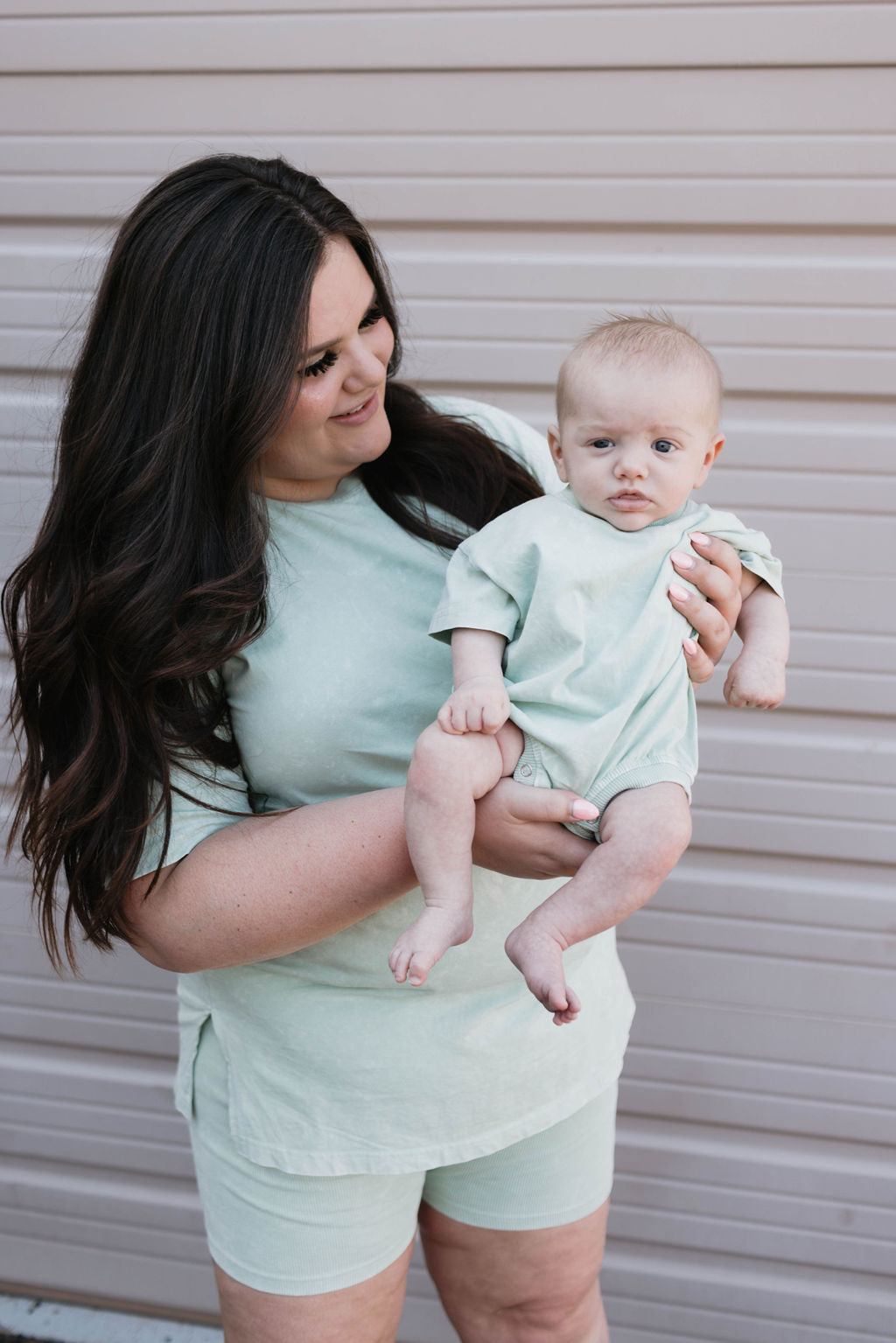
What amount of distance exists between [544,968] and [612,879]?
13 cm

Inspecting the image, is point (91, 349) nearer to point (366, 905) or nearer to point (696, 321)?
point (366, 905)

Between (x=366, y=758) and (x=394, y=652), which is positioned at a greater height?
(x=394, y=652)

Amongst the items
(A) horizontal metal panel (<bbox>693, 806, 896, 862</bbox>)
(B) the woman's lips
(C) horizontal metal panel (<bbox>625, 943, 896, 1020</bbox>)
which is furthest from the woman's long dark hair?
(C) horizontal metal panel (<bbox>625, 943, 896, 1020</bbox>)

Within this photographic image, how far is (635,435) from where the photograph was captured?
1306mm

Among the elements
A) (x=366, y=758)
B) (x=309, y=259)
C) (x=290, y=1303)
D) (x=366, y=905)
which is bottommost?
(x=290, y=1303)

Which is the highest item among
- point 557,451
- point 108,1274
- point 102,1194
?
point 557,451

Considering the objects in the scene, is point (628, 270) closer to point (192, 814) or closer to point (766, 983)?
point (192, 814)

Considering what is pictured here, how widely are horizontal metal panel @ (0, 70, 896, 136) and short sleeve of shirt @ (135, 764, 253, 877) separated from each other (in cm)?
130

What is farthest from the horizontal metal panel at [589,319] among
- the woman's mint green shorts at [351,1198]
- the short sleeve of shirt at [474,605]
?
the woman's mint green shorts at [351,1198]

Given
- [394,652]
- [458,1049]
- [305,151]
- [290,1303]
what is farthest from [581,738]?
[305,151]

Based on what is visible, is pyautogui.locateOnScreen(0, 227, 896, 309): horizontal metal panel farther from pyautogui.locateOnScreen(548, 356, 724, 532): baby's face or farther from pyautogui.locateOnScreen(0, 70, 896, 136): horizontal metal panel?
pyautogui.locateOnScreen(548, 356, 724, 532): baby's face

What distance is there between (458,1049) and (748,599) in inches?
29.4

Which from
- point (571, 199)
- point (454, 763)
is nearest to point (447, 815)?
point (454, 763)

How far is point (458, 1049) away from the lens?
1478 millimetres
